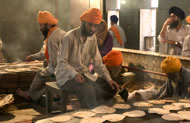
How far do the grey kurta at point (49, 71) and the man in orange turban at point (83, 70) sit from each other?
2.87 ft

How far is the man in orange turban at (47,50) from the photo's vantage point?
206 inches

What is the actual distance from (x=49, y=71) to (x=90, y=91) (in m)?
1.51

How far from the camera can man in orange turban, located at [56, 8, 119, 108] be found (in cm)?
413

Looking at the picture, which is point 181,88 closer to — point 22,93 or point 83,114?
point 83,114

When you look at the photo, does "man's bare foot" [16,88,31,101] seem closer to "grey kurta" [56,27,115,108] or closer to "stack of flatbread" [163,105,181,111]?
"grey kurta" [56,27,115,108]

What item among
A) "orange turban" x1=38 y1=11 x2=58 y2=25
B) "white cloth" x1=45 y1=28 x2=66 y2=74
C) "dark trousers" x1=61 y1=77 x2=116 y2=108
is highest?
"orange turban" x1=38 y1=11 x2=58 y2=25

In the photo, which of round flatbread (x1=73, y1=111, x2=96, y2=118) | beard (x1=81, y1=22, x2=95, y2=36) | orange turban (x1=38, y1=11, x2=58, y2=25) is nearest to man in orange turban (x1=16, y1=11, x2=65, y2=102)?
orange turban (x1=38, y1=11, x2=58, y2=25)

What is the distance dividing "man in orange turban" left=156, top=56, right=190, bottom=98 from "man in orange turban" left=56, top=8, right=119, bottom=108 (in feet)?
2.43

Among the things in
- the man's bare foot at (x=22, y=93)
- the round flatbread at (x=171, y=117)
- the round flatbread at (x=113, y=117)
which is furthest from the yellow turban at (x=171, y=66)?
the man's bare foot at (x=22, y=93)

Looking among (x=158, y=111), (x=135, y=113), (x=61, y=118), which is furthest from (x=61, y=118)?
(x=158, y=111)

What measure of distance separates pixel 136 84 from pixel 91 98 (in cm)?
177

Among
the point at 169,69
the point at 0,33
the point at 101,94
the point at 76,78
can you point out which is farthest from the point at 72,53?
the point at 0,33

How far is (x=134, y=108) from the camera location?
3.31 meters

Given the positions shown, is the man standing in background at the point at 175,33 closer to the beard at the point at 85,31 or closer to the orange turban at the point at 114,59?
the orange turban at the point at 114,59
